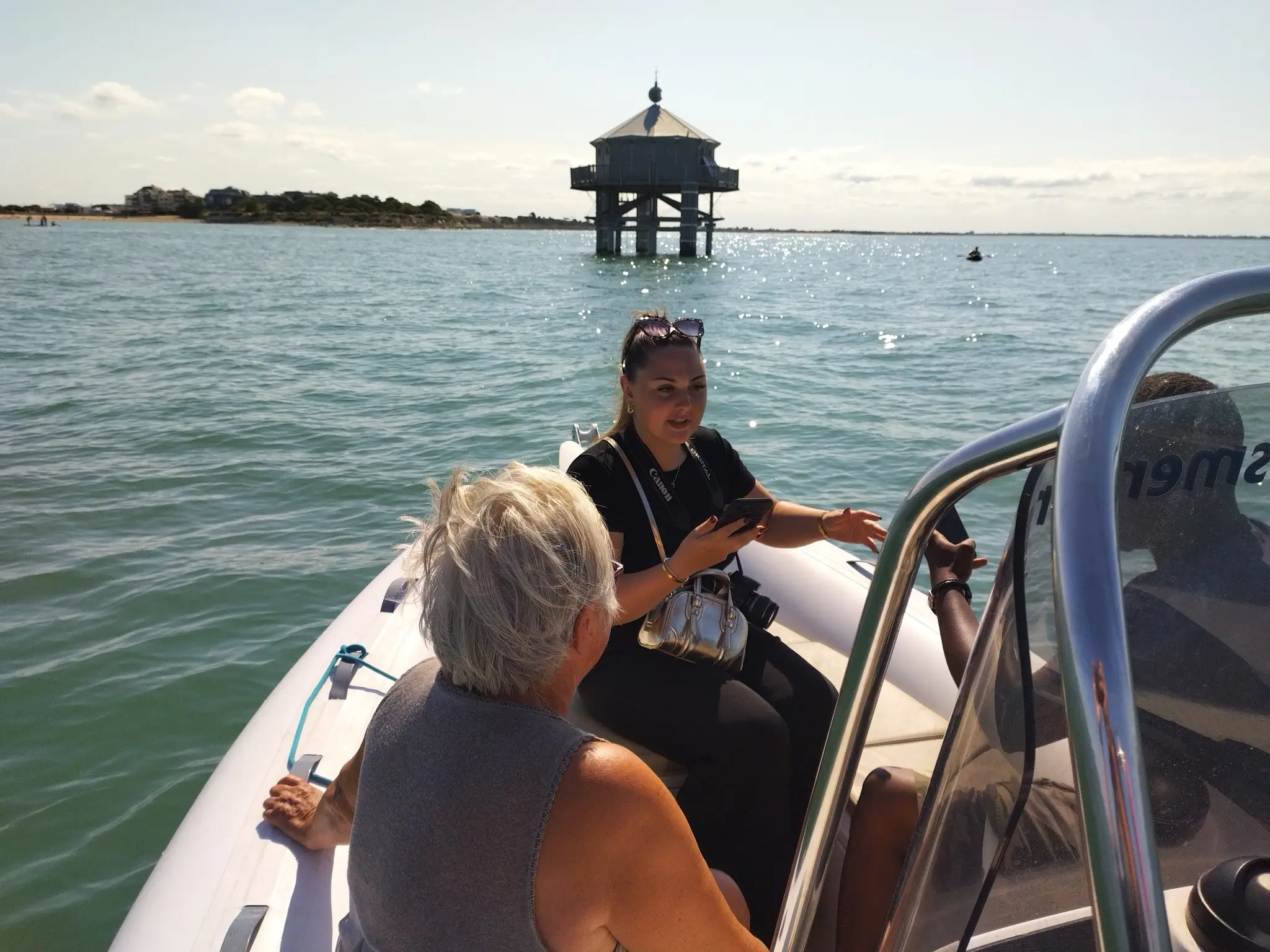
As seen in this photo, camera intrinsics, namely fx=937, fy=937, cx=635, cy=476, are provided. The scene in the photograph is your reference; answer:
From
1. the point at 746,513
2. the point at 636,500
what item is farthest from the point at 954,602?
the point at 636,500

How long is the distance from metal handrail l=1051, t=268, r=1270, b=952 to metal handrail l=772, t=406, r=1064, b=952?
0.14m

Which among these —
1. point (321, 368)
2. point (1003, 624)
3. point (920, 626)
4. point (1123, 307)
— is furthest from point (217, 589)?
point (1123, 307)

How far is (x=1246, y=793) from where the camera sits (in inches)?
32.4

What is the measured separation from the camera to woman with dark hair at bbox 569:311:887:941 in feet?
6.36

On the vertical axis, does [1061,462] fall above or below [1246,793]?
above

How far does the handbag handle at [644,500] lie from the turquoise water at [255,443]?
223cm

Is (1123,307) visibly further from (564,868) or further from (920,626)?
(564,868)

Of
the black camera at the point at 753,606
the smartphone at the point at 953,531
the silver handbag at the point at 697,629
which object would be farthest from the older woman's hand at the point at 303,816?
the smartphone at the point at 953,531

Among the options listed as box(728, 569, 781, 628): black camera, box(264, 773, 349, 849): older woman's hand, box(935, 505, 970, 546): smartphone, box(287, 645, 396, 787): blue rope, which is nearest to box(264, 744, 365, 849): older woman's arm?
box(264, 773, 349, 849): older woman's hand

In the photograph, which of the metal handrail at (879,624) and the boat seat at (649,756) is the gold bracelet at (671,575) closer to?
the boat seat at (649,756)

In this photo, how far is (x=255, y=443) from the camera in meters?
8.06

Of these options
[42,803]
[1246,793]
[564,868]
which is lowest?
[42,803]

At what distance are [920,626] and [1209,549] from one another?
7.19 feet

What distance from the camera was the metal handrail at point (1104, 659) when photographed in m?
0.56
